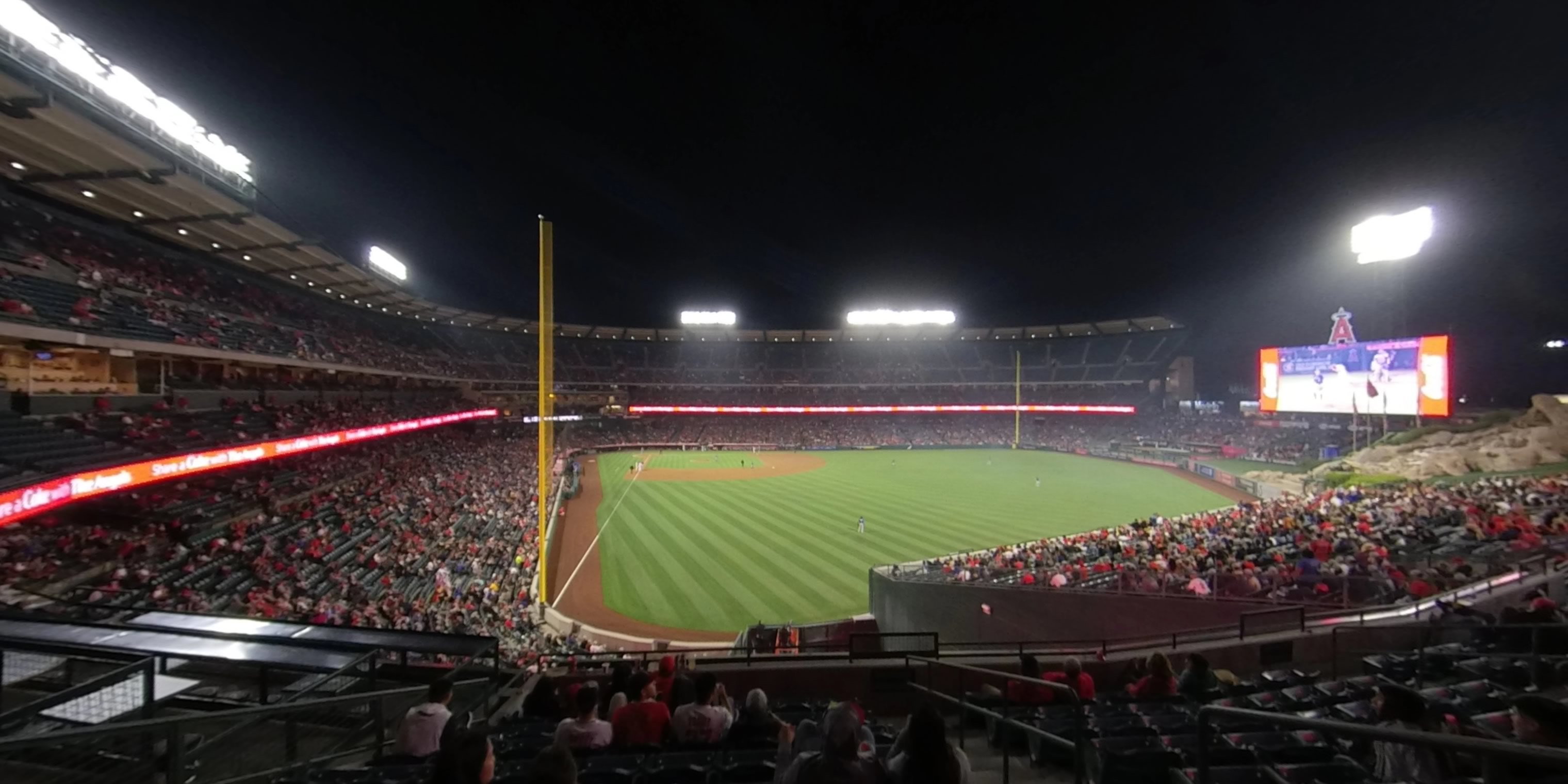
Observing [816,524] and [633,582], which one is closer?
[633,582]

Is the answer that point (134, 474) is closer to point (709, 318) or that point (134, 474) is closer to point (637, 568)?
point (637, 568)

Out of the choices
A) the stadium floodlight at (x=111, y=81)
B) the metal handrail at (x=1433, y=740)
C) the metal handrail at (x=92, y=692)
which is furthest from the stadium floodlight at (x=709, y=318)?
the metal handrail at (x=1433, y=740)

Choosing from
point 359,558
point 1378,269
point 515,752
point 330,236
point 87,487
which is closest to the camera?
point 515,752

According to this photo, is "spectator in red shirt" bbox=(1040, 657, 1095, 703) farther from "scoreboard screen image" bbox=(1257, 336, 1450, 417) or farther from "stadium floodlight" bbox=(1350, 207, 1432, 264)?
"stadium floodlight" bbox=(1350, 207, 1432, 264)

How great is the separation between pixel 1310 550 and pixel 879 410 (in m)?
53.3

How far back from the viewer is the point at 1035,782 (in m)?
4.70

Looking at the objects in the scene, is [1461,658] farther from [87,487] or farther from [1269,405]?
[1269,405]

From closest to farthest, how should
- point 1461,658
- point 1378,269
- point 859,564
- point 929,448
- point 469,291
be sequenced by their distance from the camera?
point 1461,658, point 859,564, point 1378,269, point 469,291, point 929,448

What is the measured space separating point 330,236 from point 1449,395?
5529 centimetres

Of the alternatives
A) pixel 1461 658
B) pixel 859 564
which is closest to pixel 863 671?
pixel 1461 658

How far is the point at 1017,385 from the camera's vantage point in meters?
61.0

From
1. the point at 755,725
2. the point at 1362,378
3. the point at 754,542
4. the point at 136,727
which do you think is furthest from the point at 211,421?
the point at 1362,378

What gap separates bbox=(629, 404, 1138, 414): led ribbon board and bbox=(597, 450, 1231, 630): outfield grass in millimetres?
19645

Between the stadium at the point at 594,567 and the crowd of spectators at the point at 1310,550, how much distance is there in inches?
4.6
